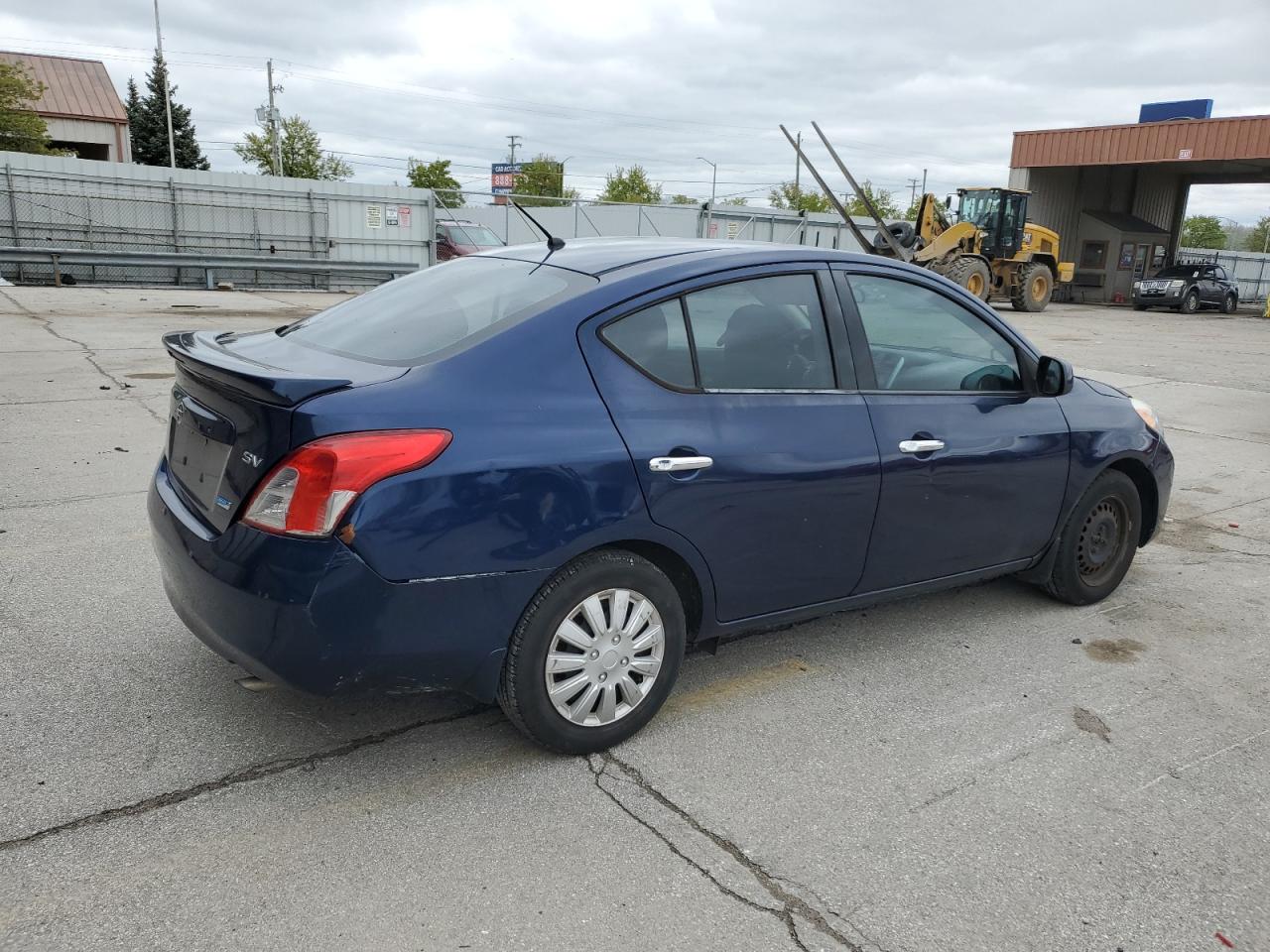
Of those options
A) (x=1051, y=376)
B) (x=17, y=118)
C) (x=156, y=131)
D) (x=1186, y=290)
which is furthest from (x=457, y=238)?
(x=156, y=131)

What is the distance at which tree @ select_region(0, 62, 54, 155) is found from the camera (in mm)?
35375

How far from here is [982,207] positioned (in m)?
28.0

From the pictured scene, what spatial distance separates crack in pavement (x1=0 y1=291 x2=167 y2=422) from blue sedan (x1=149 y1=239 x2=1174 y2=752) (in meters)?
5.54

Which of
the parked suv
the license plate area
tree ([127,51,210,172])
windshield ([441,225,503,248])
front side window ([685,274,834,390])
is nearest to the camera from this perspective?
the license plate area

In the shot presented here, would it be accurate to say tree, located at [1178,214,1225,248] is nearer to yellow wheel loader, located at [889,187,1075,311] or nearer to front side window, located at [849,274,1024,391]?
yellow wheel loader, located at [889,187,1075,311]

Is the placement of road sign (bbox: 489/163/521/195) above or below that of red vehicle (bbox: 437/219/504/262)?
above

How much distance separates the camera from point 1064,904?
2586mm

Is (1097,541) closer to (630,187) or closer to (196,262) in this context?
(196,262)

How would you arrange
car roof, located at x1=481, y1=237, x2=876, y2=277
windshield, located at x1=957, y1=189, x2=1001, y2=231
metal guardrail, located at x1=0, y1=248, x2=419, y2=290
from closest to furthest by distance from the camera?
car roof, located at x1=481, y1=237, x2=876, y2=277 < metal guardrail, located at x1=0, y1=248, x2=419, y2=290 < windshield, located at x1=957, y1=189, x2=1001, y2=231

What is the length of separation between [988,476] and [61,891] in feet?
11.0

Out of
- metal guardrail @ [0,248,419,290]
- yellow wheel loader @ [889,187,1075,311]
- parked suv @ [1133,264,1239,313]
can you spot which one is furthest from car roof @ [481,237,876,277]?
parked suv @ [1133,264,1239,313]

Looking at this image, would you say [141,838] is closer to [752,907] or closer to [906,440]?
[752,907]

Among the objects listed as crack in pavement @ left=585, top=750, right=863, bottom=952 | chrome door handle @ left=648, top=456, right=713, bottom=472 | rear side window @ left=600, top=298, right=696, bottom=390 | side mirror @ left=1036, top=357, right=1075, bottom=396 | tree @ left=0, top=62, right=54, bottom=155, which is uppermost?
tree @ left=0, top=62, right=54, bottom=155

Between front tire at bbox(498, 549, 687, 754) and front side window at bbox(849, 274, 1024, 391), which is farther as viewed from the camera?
front side window at bbox(849, 274, 1024, 391)
